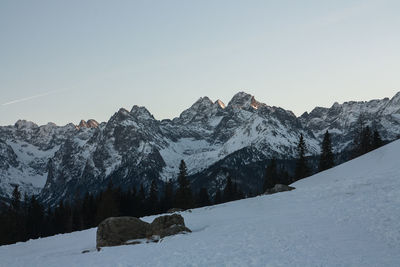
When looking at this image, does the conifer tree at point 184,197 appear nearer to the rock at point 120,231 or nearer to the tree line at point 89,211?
the tree line at point 89,211

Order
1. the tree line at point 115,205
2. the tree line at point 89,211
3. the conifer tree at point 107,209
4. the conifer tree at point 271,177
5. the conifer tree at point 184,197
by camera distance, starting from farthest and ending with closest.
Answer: the conifer tree at point 271,177, the conifer tree at point 184,197, the tree line at point 115,205, the tree line at point 89,211, the conifer tree at point 107,209

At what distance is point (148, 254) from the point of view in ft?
75.8

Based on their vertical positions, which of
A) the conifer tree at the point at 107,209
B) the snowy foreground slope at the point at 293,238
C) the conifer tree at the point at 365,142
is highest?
the conifer tree at the point at 365,142

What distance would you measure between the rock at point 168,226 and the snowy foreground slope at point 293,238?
1.58m

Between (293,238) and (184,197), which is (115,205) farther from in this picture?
(293,238)

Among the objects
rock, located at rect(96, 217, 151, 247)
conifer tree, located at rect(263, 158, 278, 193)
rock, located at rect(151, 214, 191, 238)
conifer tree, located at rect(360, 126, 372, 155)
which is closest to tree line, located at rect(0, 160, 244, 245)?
conifer tree, located at rect(263, 158, 278, 193)

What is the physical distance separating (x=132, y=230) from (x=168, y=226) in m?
3.09

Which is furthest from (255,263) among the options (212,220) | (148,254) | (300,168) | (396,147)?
(300,168)

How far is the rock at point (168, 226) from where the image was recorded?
1186 inches

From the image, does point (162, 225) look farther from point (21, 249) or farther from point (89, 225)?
point (89, 225)

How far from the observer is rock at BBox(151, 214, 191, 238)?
30.1 metres

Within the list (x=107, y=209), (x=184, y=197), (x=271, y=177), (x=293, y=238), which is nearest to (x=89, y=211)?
(x=107, y=209)

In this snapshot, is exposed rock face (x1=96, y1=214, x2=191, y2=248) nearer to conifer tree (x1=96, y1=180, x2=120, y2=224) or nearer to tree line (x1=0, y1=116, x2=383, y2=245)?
conifer tree (x1=96, y1=180, x2=120, y2=224)

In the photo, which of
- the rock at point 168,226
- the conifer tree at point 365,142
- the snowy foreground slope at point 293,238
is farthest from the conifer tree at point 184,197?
the rock at point 168,226
